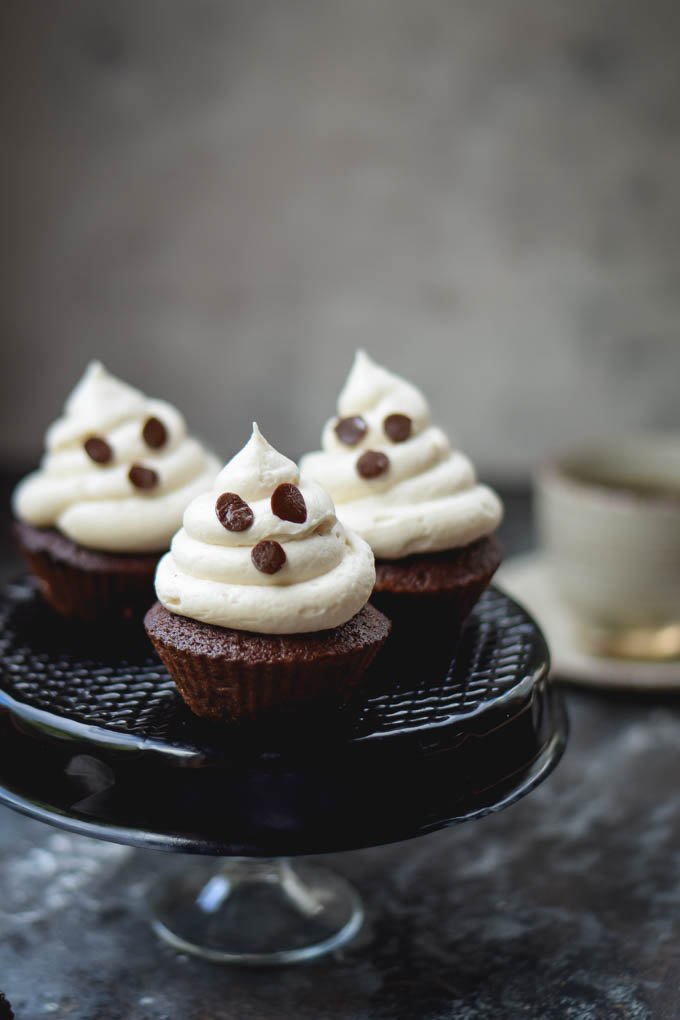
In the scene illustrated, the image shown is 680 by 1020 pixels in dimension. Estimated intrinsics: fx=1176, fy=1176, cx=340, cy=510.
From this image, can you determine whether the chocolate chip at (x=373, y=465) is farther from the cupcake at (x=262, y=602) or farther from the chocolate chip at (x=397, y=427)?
the cupcake at (x=262, y=602)

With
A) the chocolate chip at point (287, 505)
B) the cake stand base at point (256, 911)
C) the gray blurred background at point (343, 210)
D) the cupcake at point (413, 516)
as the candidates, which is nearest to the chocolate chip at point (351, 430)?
the cupcake at point (413, 516)

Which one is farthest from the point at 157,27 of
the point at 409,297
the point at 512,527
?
the point at 512,527

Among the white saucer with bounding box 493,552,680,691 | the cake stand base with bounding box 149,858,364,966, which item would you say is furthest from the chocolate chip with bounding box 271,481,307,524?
the white saucer with bounding box 493,552,680,691

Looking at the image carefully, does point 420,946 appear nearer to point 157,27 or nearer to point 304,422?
point 304,422

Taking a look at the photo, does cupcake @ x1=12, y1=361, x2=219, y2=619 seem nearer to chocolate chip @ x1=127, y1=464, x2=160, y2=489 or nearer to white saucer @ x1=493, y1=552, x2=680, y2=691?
chocolate chip @ x1=127, y1=464, x2=160, y2=489

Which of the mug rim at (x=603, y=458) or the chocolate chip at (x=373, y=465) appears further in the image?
the mug rim at (x=603, y=458)

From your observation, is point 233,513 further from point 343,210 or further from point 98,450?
point 343,210
